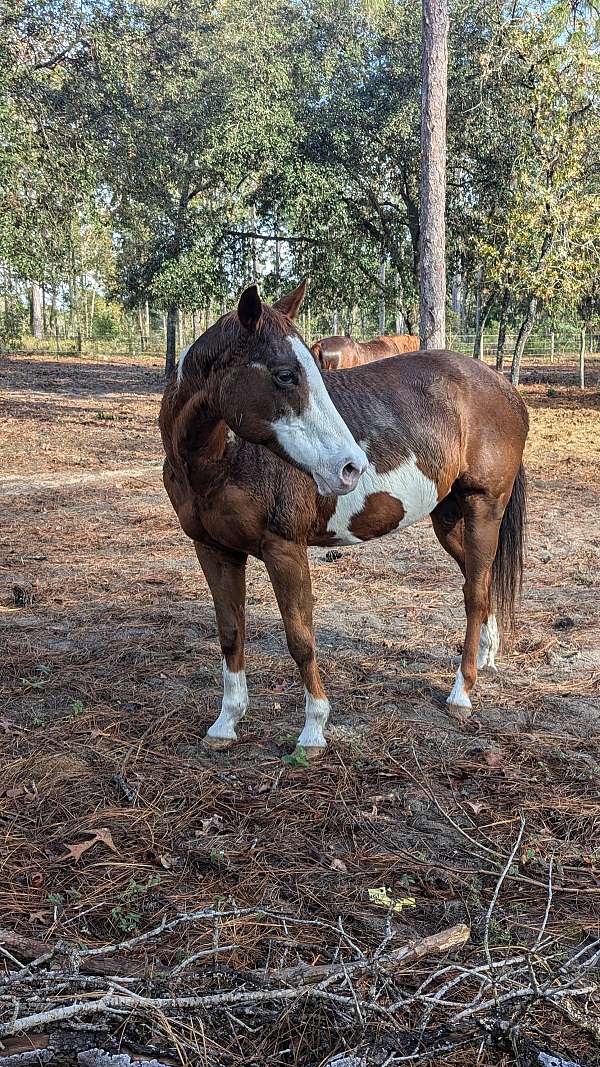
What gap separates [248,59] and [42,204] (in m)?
6.76

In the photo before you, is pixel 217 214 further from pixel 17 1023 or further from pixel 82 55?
pixel 17 1023

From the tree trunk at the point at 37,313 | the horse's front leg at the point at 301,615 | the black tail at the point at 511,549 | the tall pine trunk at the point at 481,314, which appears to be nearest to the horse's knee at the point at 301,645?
the horse's front leg at the point at 301,615

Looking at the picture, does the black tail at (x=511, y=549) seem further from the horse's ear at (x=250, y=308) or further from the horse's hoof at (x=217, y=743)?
the horse's ear at (x=250, y=308)

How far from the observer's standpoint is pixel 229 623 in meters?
3.43

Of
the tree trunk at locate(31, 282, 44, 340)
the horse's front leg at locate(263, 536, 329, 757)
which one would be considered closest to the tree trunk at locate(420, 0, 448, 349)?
the horse's front leg at locate(263, 536, 329, 757)

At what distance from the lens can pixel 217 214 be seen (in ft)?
54.8

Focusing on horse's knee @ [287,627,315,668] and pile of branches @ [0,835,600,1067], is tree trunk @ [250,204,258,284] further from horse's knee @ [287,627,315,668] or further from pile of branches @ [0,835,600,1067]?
pile of branches @ [0,835,600,1067]

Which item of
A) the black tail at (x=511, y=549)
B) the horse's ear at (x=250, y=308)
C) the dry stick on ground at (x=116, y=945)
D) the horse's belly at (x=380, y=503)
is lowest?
the dry stick on ground at (x=116, y=945)

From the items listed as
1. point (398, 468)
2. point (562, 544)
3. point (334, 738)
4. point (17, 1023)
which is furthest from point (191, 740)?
point (562, 544)

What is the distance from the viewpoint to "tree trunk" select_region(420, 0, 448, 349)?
9.90m

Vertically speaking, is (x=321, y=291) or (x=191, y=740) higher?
(x=321, y=291)

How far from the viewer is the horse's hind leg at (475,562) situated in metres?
3.77

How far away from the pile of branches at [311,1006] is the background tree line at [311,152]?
39.2 feet

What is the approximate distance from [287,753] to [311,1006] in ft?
4.96
